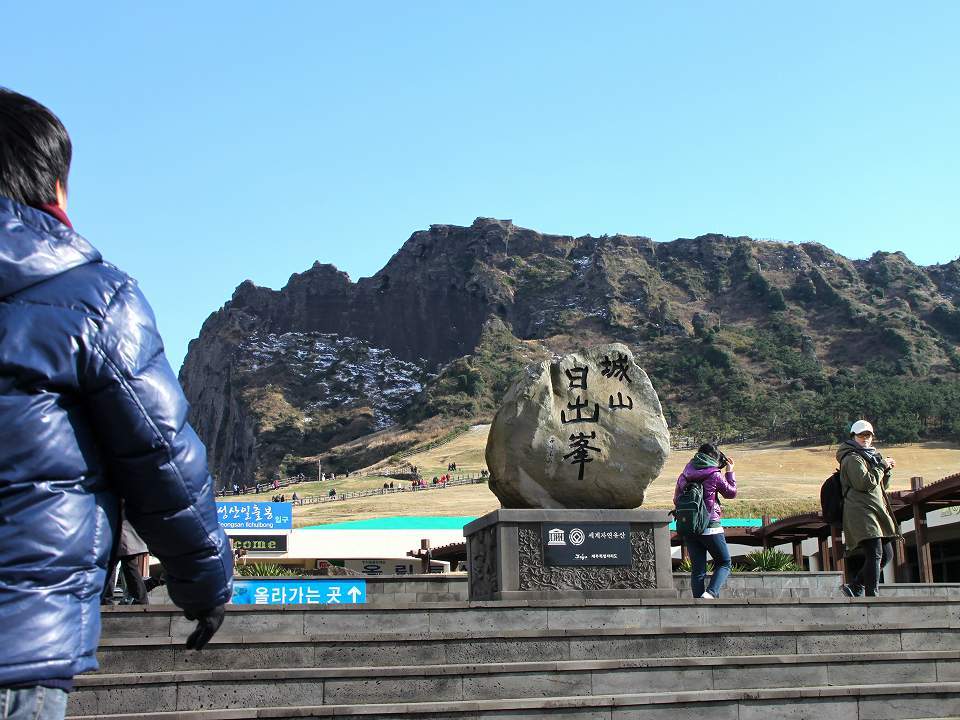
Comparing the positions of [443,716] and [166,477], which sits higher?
[166,477]

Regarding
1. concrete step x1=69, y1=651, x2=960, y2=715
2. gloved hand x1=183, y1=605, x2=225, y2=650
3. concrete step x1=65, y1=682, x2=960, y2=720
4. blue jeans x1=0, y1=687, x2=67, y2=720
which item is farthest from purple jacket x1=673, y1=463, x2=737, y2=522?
blue jeans x1=0, y1=687, x2=67, y2=720

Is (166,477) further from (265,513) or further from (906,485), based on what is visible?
(906,485)

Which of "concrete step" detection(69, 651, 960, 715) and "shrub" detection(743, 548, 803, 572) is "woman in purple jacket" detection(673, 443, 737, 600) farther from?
"shrub" detection(743, 548, 803, 572)

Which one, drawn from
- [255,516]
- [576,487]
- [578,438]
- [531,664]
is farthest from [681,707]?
[255,516]

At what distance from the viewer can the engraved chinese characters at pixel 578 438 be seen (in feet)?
30.7

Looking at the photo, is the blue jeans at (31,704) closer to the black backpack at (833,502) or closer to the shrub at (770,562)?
the black backpack at (833,502)

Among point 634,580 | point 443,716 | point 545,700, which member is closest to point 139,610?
point 443,716

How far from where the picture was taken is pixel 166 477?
241 cm

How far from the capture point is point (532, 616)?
754cm

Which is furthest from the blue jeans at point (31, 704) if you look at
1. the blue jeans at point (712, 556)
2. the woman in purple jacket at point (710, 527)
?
the blue jeans at point (712, 556)

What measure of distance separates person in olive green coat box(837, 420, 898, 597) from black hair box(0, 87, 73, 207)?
7553 millimetres

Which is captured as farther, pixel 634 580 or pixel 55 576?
pixel 634 580

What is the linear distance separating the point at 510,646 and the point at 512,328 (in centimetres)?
14894

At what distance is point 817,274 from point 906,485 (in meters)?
98.1
